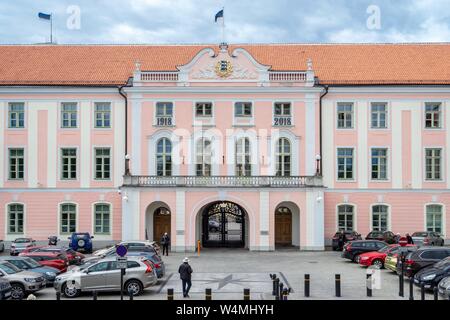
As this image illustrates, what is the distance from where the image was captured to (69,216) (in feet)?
146

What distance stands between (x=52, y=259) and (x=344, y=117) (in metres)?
23.4

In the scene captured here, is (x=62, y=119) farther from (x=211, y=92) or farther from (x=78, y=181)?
(x=211, y=92)

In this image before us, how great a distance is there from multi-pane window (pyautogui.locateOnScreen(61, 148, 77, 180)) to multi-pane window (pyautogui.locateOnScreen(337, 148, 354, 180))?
1804cm

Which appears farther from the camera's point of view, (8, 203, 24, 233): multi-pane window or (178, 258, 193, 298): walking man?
(8, 203, 24, 233): multi-pane window

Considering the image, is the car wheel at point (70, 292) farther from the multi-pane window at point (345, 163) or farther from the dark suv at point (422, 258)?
the multi-pane window at point (345, 163)

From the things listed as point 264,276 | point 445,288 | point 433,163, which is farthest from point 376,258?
point 433,163

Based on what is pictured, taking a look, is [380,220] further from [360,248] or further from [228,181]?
[360,248]

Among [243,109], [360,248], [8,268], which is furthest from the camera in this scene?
[243,109]

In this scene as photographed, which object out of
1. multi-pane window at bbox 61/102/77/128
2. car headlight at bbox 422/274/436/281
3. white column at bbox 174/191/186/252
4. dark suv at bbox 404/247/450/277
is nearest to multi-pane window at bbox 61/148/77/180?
multi-pane window at bbox 61/102/77/128

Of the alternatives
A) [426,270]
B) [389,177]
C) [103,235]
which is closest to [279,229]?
[389,177]

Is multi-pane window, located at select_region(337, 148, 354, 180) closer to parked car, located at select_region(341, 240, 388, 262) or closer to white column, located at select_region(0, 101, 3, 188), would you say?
parked car, located at select_region(341, 240, 388, 262)

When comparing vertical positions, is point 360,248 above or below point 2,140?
below

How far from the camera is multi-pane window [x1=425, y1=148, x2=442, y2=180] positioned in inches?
1735

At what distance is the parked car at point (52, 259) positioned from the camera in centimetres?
2850
